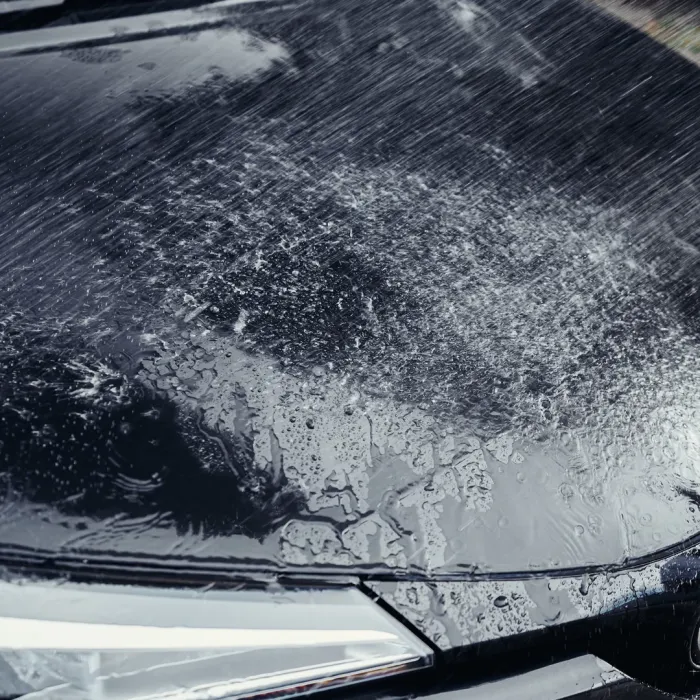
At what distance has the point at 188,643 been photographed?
1.15 meters

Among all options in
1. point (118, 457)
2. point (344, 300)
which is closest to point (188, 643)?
point (118, 457)

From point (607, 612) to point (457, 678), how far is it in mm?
305

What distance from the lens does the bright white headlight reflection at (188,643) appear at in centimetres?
112

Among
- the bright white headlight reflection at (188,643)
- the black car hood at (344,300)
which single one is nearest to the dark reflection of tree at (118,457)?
the black car hood at (344,300)

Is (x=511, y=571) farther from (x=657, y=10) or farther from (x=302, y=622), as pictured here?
(x=657, y=10)

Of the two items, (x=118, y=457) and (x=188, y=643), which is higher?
(x=118, y=457)

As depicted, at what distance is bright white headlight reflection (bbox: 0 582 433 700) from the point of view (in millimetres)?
1117

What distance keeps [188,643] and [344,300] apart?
28.4 inches

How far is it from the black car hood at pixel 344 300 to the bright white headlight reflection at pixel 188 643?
0.22 feet

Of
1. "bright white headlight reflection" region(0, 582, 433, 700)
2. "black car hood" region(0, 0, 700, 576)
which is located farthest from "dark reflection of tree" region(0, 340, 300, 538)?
"bright white headlight reflection" region(0, 582, 433, 700)

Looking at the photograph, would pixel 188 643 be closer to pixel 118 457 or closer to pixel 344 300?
pixel 118 457

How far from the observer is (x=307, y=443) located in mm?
1327

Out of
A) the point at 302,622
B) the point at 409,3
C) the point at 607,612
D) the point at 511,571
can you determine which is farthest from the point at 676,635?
the point at 409,3

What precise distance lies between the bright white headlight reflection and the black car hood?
0.07 m
